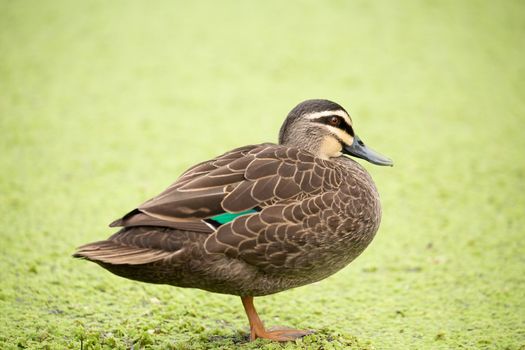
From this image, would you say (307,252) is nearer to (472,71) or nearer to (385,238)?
(385,238)

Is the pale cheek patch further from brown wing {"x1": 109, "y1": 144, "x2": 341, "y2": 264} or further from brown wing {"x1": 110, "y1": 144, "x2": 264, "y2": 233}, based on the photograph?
brown wing {"x1": 110, "y1": 144, "x2": 264, "y2": 233}

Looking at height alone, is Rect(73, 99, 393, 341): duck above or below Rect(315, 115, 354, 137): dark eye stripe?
below

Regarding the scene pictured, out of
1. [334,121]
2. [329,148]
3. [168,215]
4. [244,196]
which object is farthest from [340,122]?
[168,215]

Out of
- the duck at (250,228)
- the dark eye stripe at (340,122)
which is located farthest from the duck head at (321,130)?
the duck at (250,228)

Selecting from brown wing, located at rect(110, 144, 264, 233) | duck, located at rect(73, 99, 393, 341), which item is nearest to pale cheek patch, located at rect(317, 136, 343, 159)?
duck, located at rect(73, 99, 393, 341)

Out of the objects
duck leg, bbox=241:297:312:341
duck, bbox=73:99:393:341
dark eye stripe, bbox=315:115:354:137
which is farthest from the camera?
dark eye stripe, bbox=315:115:354:137

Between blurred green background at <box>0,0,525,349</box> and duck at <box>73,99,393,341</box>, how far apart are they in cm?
36

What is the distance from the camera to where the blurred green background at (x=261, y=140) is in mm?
3232

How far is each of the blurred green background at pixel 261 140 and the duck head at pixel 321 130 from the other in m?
0.87

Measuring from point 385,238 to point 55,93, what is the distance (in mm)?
3684

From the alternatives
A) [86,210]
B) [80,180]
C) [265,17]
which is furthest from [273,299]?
[265,17]

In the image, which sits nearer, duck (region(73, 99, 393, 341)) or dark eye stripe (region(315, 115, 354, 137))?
duck (region(73, 99, 393, 341))

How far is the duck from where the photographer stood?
2541mm

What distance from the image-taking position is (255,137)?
554 centimetres
